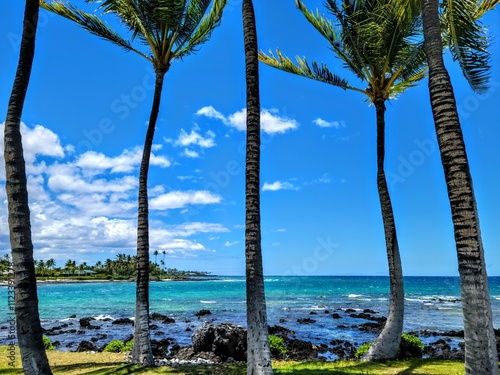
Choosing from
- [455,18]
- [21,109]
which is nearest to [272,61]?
[455,18]

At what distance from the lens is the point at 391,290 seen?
11602mm

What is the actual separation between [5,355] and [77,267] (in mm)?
151178

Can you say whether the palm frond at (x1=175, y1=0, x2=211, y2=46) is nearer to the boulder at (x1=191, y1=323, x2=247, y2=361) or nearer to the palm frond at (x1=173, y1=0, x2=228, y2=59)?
the palm frond at (x1=173, y1=0, x2=228, y2=59)

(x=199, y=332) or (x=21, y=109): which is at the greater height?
(x=21, y=109)

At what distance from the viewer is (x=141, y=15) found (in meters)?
12.3

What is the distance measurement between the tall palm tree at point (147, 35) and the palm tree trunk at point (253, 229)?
4410 mm

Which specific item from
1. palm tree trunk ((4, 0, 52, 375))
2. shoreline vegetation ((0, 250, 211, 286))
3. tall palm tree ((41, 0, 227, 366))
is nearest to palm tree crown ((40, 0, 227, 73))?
tall palm tree ((41, 0, 227, 366))

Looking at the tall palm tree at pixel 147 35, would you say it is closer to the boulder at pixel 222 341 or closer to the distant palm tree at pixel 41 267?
the boulder at pixel 222 341

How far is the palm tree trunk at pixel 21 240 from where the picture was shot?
21.0 ft

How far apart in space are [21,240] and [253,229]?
4010mm

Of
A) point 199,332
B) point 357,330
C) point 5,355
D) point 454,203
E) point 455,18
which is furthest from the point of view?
point 357,330

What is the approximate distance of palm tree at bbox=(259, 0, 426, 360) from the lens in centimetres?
1154

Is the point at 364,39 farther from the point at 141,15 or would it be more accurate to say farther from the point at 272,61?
the point at 141,15

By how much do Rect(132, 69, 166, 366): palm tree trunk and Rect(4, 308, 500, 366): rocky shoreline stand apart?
161 cm
